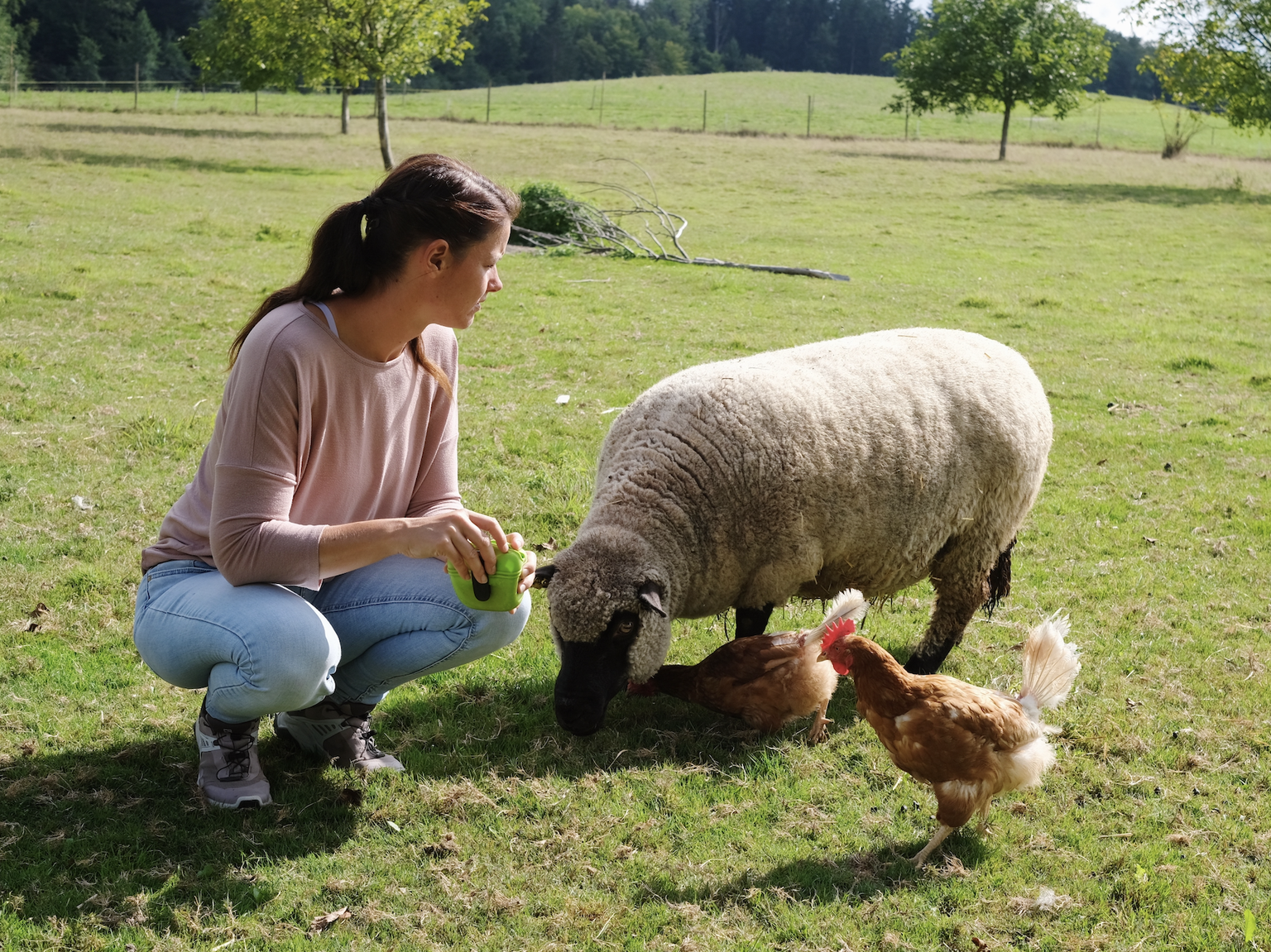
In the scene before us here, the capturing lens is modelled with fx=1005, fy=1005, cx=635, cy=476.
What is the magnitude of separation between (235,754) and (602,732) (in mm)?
1538

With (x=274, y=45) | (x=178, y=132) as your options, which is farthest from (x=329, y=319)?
(x=178, y=132)

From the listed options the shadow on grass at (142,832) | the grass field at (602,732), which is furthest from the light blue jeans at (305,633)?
the grass field at (602,732)

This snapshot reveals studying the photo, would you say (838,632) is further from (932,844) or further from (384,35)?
(384,35)

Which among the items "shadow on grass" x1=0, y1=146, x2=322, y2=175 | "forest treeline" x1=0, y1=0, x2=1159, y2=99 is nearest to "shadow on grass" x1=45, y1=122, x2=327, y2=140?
"shadow on grass" x1=0, y1=146, x2=322, y2=175

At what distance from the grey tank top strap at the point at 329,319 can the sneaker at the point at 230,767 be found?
139cm

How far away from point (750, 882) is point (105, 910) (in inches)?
82.1

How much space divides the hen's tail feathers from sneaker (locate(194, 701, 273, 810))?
2827 millimetres

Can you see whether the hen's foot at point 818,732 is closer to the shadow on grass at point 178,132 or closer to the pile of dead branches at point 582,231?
the pile of dead branches at point 582,231

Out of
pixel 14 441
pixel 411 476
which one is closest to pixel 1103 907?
pixel 411 476

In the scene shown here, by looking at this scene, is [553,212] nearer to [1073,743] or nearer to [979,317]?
[979,317]

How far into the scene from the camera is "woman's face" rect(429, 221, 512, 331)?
337 cm

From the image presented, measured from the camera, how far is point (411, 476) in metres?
3.91

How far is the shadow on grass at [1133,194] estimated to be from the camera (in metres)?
28.8

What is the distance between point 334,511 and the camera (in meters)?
3.61
